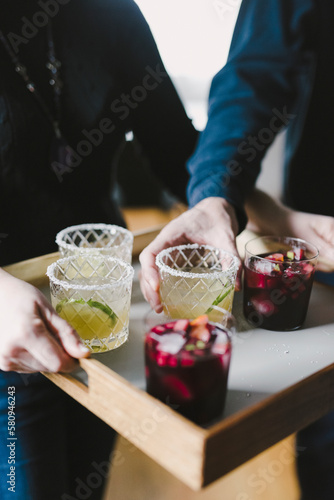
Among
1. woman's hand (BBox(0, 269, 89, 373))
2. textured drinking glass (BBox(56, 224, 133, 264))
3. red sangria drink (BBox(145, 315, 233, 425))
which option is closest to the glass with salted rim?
red sangria drink (BBox(145, 315, 233, 425))

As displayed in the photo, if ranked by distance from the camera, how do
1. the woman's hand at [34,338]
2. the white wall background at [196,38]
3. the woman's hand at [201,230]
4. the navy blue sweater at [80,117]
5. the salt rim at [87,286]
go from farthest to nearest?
the white wall background at [196,38] → the navy blue sweater at [80,117] → the woman's hand at [201,230] → the salt rim at [87,286] → the woman's hand at [34,338]

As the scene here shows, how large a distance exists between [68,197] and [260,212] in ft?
1.69

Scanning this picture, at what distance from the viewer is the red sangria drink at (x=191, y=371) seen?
25.7 inches

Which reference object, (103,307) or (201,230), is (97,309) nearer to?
(103,307)

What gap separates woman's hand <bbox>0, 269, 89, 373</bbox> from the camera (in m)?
0.71

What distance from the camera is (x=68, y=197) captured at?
1.34 metres

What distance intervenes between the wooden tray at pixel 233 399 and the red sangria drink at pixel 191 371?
1.3 inches

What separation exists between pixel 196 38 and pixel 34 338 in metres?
3.08

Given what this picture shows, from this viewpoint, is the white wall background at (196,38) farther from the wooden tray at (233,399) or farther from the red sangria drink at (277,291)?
the wooden tray at (233,399)

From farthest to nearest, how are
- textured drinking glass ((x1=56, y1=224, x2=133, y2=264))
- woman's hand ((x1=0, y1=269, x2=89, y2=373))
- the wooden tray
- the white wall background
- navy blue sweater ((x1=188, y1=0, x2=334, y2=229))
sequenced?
1. the white wall background
2. navy blue sweater ((x1=188, y1=0, x2=334, y2=229))
3. textured drinking glass ((x1=56, y1=224, x2=133, y2=264))
4. woman's hand ((x1=0, y1=269, x2=89, y2=373))
5. the wooden tray

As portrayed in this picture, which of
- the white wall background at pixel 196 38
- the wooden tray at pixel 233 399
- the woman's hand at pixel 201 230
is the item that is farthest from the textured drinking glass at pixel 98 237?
the white wall background at pixel 196 38

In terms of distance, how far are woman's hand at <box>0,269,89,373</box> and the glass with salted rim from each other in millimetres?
108

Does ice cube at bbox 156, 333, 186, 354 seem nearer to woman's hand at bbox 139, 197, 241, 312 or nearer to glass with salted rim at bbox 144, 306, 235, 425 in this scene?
glass with salted rim at bbox 144, 306, 235, 425

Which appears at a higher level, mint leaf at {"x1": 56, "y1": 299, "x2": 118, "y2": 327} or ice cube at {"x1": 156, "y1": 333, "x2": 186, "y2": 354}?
ice cube at {"x1": 156, "y1": 333, "x2": 186, "y2": 354}
